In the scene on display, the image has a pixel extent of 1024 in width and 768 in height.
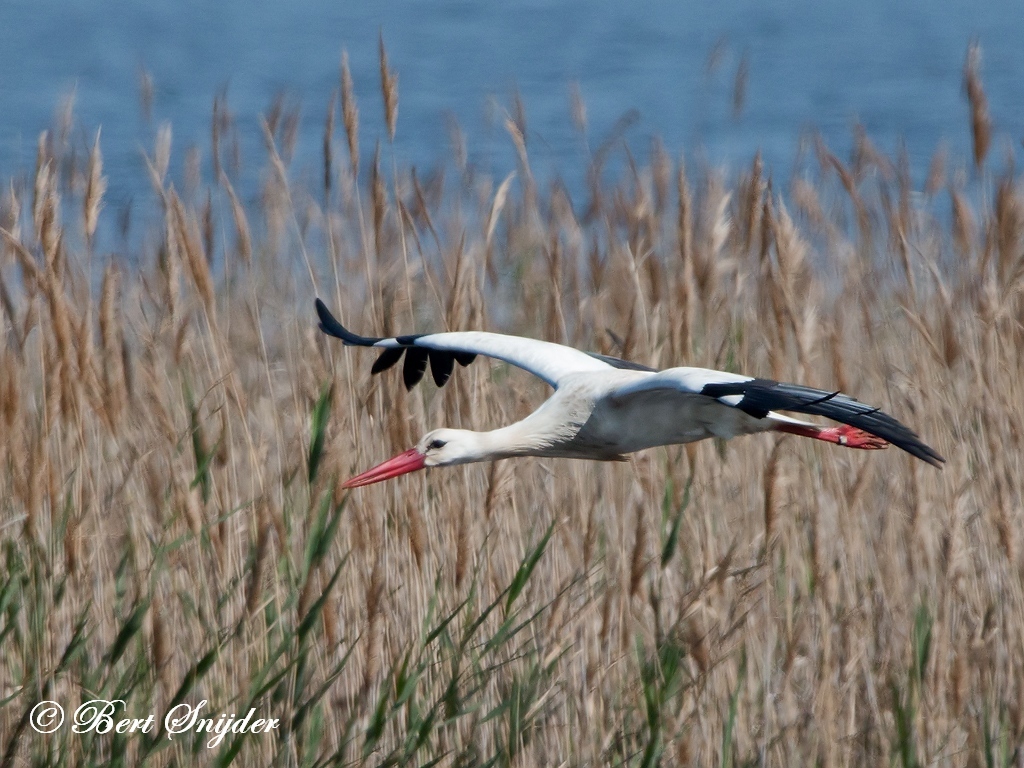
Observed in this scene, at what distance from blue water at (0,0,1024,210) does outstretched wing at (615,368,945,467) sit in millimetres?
9247

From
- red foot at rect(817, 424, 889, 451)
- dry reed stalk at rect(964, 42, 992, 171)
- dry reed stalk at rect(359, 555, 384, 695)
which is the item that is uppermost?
dry reed stalk at rect(964, 42, 992, 171)

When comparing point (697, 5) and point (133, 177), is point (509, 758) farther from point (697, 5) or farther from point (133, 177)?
point (697, 5)

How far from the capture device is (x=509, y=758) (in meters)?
2.84

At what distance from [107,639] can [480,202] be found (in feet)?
5.73

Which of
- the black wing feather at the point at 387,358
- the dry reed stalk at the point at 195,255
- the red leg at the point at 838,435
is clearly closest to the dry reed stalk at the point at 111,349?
the dry reed stalk at the point at 195,255

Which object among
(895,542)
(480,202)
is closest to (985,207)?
(895,542)

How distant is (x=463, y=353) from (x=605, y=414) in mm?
488

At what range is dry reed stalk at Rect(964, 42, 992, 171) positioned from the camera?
3.50 meters

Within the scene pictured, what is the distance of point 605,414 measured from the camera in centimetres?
357

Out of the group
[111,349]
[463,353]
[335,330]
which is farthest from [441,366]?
[111,349]

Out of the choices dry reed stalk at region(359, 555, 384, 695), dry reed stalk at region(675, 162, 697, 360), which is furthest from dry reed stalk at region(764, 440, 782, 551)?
dry reed stalk at region(359, 555, 384, 695)

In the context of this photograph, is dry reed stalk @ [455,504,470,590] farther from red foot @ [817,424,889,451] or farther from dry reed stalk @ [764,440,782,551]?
red foot @ [817,424,889,451]

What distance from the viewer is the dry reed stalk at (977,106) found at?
11.5ft

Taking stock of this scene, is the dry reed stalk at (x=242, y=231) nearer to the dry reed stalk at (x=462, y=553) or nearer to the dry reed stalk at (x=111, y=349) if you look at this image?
the dry reed stalk at (x=111, y=349)
